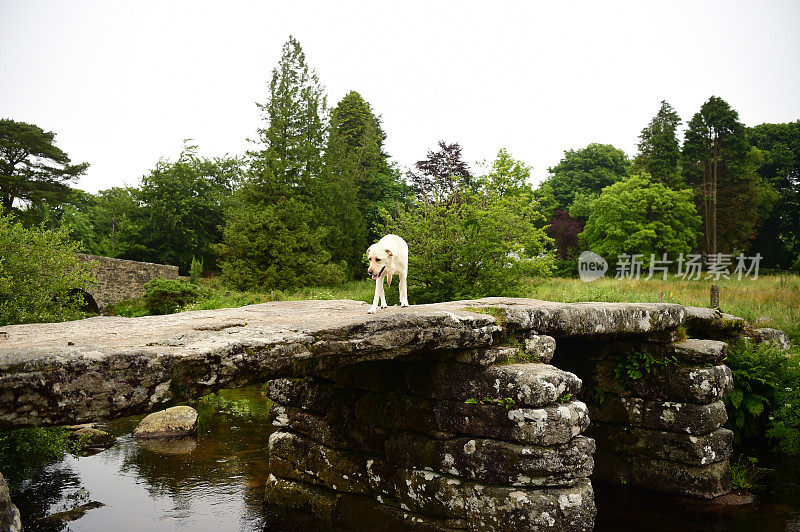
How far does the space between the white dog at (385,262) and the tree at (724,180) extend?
30867mm

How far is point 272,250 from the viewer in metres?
24.0

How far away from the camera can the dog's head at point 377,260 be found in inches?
218

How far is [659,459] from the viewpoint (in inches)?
305

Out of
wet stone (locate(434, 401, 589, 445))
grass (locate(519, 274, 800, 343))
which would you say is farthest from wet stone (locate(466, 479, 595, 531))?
grass (locate(519, 274, 800, 343))

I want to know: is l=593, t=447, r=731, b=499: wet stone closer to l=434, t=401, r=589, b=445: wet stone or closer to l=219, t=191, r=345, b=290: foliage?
l=434, t=401, r=589, b=445: wet stone

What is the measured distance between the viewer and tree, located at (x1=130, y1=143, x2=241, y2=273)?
1409 inches

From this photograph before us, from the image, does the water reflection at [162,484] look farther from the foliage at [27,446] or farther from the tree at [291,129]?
the tree at [291,129]

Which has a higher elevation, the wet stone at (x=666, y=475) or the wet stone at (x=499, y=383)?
the wet stone at (x=499, y=383)

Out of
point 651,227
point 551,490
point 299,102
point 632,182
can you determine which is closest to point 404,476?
point 551,490

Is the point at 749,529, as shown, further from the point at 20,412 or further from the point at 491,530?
the point at 20,412

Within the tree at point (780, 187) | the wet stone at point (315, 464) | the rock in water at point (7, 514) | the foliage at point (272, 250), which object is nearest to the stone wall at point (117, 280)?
the foliage at point (272, 250)

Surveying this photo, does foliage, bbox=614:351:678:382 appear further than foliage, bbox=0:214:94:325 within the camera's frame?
No

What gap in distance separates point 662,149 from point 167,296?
30.8 meters

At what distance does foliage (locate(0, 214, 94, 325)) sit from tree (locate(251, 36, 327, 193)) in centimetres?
1269
